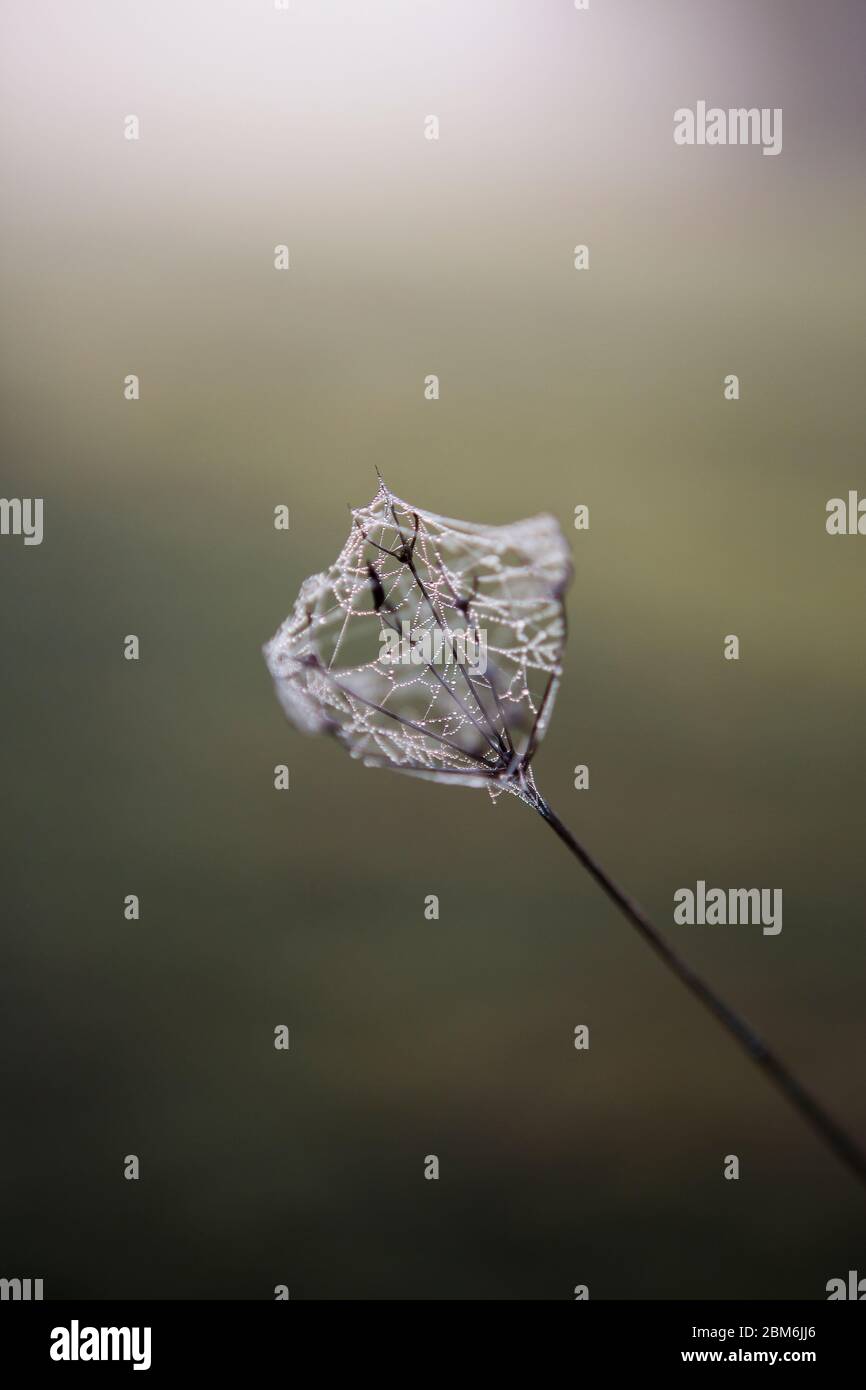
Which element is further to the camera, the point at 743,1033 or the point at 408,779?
the point at 408,779

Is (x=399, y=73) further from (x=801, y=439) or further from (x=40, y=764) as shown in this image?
(x=40, y=764)

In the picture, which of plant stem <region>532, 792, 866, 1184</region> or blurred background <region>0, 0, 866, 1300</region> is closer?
plant stem <region>532, 792, 866, 1184</region>

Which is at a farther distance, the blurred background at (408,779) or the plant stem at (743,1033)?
the blurred background at (408,779)

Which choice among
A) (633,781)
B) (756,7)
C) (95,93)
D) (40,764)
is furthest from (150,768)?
(756,7)

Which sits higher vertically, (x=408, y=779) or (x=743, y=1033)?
(x=408, y=779)
